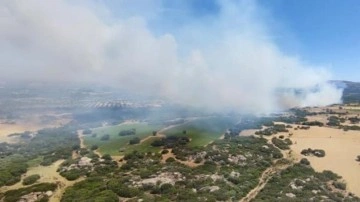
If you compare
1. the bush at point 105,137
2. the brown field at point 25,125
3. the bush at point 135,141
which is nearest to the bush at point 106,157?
the bush at point 135,141

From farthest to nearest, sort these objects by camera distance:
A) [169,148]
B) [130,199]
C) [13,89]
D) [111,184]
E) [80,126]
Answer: [13,89], [80,126], [169,148], [111,184], [130,199]

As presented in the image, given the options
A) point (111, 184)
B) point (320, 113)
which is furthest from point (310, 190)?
point (320, 113)

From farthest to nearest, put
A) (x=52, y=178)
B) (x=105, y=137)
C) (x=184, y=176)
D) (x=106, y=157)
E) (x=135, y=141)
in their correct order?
(x=105, y=137)
(x=135, y=141)
(x=106, y=157)
(x=52, y=178)
(x=184, y=176)

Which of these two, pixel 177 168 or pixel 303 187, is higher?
pixel 177 168

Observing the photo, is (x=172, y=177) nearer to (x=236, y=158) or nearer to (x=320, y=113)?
(x=236, y=158)

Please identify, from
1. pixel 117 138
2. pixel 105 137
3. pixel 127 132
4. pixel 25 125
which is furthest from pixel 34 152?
pixel 25 125

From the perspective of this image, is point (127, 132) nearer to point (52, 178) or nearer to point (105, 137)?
point (105, 137)

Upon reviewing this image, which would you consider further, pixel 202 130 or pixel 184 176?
pixel 202 130

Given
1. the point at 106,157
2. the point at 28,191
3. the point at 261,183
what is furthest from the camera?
the point at 106,157

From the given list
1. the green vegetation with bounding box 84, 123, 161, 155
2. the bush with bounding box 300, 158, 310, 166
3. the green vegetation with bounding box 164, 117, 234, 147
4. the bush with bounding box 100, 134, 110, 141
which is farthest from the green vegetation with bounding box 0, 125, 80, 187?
the bush with bounding box 300, 158, 310, 166
